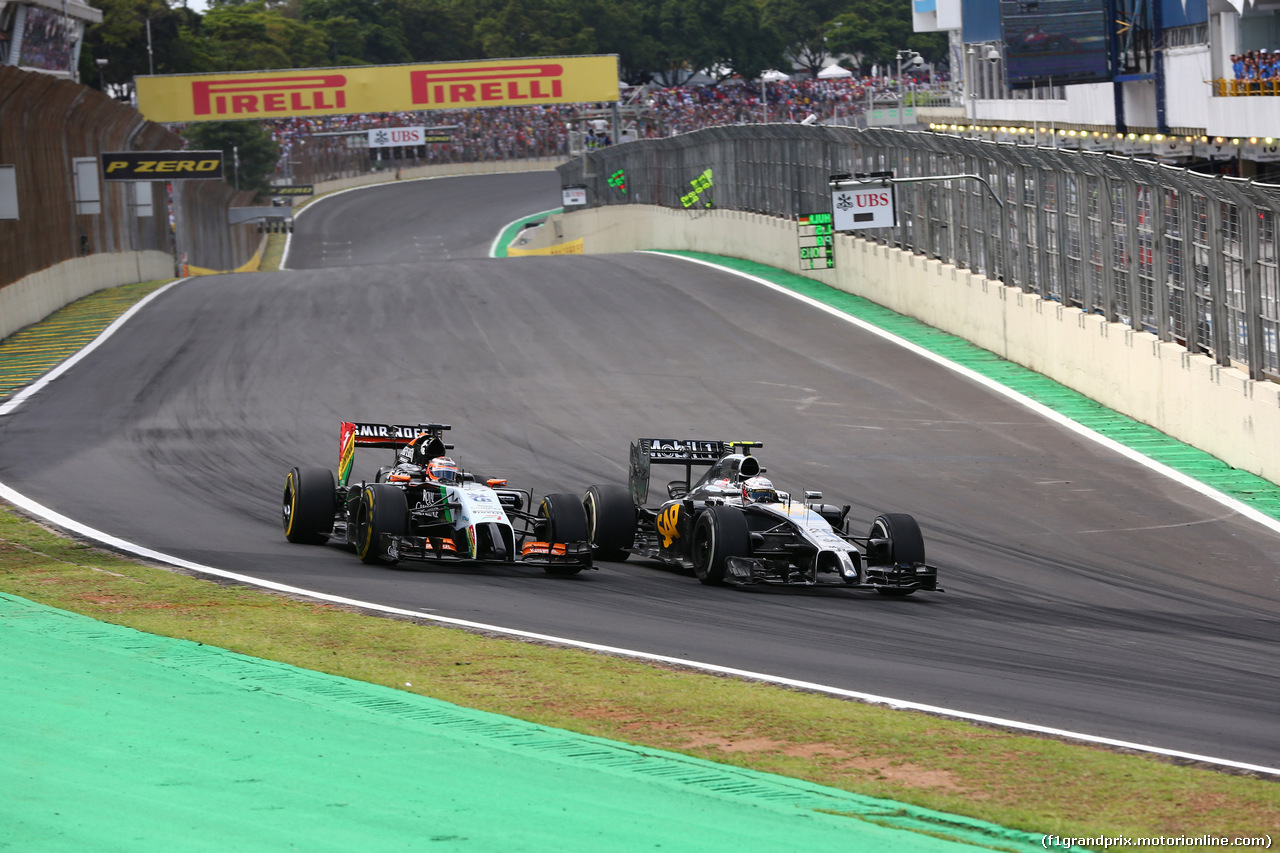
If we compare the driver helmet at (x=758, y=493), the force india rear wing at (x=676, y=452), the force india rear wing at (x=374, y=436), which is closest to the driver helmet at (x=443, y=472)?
the force india rear wing at (x=374, y=436)

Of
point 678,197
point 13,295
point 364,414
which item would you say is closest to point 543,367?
point 364,414

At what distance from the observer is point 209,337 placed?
95.6 feet

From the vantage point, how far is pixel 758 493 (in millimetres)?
12938

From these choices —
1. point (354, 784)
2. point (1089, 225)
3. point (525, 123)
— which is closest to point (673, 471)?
point (1089, 225)

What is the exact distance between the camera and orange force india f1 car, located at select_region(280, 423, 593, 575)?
505 inches

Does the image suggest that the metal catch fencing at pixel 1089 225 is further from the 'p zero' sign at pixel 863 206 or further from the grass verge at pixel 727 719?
the grass verge at pixel 727 719

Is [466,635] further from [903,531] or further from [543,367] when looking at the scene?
[543,367]

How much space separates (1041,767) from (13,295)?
27865 mm

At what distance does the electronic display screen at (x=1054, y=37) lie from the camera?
48688mm

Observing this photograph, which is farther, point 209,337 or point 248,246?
point 248,246

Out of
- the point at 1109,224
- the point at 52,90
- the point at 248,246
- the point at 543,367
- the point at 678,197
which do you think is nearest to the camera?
the point at 1109,224

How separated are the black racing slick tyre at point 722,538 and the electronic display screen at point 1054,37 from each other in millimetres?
39581

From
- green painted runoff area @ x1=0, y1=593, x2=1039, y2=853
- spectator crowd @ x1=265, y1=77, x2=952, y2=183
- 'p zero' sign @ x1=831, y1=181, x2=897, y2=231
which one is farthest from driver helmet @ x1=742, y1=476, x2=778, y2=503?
spectator crowd @ x1=265, y1=77, x2=952, y2=183

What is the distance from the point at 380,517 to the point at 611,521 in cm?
206
